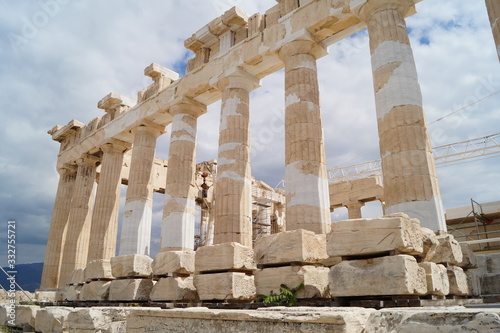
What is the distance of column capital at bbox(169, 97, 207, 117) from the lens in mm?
18297

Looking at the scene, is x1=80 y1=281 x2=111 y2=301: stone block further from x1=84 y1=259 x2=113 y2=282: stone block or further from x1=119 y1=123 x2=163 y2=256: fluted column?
x1=119 y1=123 x2=163 y2=256: fluted column

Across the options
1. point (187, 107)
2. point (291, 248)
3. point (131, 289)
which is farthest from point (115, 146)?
point (291, 248)

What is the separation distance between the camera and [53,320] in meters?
7.84

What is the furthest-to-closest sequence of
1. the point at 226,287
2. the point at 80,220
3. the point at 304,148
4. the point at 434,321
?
1. the point at 80,220
2. the point at 304,148
3. the point at 226,287
4. the point at 434,321

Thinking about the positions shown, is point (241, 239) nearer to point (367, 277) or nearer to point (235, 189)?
point (235, 189)

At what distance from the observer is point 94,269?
12.9m

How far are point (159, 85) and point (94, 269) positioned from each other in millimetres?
10874

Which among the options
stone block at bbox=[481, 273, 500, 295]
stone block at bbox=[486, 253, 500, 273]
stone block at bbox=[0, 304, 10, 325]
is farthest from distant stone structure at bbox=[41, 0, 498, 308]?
stone block at bbox=[0, 304, 10, 325]

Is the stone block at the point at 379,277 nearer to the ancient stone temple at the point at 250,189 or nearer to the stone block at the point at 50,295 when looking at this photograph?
the ancient stone temple at the point at 250,189

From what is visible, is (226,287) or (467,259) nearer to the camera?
(226,287)

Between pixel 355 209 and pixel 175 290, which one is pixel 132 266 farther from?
pixel 355 209

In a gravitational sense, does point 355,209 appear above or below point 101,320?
above

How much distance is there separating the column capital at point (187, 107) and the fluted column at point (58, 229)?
11631mm

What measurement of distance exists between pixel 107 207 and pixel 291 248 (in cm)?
1599
